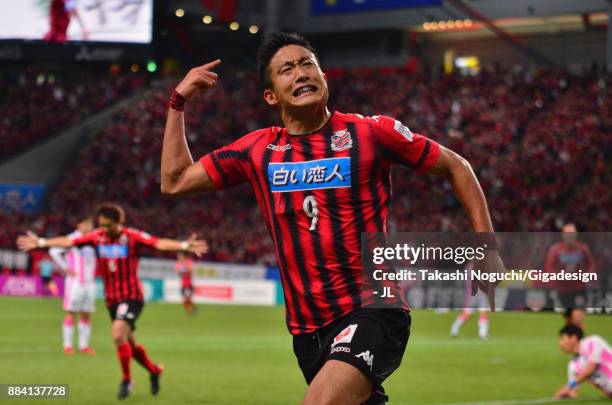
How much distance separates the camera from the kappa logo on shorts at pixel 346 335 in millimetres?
5614

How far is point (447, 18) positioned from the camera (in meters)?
47.1

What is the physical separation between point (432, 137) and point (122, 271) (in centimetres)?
2638

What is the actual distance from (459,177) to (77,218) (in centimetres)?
3660

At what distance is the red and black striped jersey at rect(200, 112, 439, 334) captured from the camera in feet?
19.0

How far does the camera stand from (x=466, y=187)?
224 inches

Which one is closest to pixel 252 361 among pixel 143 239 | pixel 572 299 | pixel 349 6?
pixel 143 239

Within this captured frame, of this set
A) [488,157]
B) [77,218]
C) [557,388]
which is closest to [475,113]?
[488,157]

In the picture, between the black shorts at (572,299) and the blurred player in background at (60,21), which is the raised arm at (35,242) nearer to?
the black shorts at (572,299)

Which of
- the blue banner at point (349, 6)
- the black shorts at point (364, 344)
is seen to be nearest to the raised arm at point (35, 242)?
the black shorts at point (364, 344)

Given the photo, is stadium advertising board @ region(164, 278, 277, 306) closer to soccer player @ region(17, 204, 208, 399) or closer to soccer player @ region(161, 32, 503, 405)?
soccer player @ region(17, 204, 208, 399)

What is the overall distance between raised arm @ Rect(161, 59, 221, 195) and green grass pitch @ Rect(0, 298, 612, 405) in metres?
7.49

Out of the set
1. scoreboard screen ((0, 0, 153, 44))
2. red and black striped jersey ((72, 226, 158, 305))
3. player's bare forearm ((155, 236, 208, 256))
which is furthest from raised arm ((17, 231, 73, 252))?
scoreboard screen ((0, 0, 153, 44))

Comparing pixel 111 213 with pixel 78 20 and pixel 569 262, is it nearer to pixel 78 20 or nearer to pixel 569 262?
pixel 569 262

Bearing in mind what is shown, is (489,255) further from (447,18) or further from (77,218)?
(447,18)
